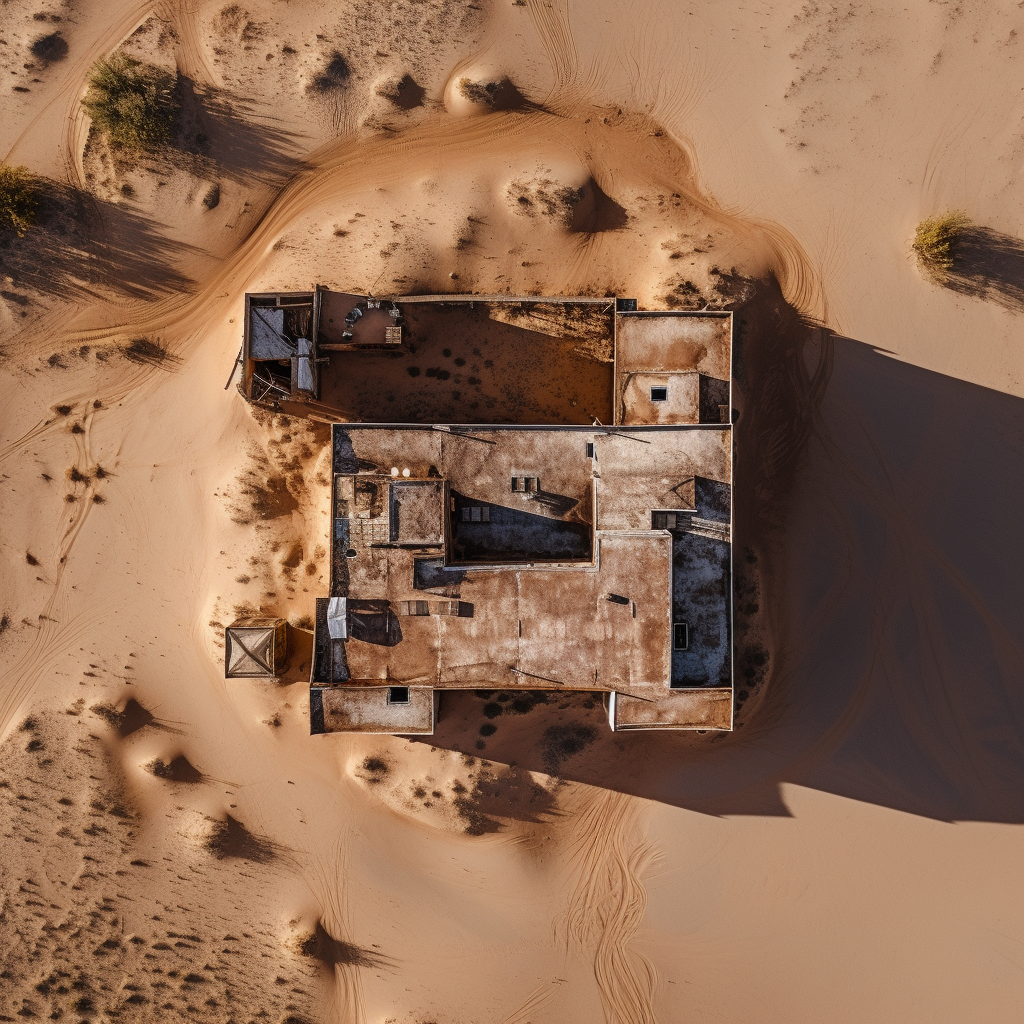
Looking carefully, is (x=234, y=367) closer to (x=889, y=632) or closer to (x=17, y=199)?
(x=17, y=199)

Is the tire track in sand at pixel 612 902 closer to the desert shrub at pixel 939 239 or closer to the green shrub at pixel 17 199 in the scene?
the desert shrub at pixel 939 239

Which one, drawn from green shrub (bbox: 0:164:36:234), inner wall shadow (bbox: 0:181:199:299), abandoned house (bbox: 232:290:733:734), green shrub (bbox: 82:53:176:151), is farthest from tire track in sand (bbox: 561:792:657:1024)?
green shrub (bbox: 0:164:36:234)

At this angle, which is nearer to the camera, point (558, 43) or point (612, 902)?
point (612, 902)

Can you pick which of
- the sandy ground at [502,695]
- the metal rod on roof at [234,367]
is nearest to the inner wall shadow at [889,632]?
the sandy ground at [502,695]

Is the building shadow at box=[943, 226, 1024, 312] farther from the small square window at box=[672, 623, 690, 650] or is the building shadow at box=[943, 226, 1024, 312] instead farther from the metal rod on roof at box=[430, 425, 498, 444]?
the metal rod on roof at box=[430, 425, 498, 444]

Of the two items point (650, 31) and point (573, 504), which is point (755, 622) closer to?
point (573, 504)

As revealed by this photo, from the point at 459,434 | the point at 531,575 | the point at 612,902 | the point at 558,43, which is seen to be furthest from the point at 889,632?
the point at 558,43
